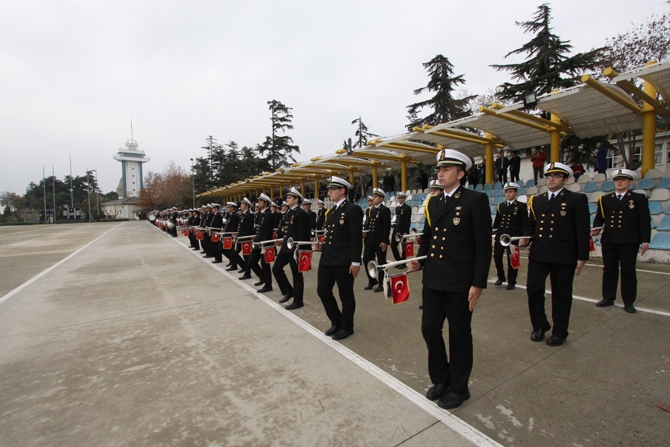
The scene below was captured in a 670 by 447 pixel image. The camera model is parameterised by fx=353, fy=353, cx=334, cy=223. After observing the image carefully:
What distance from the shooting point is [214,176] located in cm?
6284

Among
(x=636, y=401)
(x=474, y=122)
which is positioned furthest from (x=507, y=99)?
(x=636, y=401)

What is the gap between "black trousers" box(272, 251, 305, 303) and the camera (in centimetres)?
563

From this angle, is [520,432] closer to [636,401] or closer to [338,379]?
[636,401]

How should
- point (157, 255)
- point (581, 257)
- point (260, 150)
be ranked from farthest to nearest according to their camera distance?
point (260, 150) < point (157, 255) < point (581, 257)

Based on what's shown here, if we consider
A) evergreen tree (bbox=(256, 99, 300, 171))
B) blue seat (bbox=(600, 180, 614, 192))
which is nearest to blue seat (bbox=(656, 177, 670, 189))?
blue seat (bbox=(600, 180, 614, 192))

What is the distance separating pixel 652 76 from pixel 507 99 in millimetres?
11686

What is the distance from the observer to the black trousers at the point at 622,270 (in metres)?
4.73

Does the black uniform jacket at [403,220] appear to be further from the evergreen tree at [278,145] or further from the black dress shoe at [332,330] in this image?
the evergreen tree at [278,145]

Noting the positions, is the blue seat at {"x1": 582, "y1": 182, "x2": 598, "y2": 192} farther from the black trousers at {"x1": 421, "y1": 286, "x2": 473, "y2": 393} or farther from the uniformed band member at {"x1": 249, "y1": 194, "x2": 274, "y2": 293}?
the black trousers at {"x1": 421, "y1": 286, "x2": 473, "y2": 393}

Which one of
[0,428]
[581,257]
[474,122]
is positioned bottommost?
[0,428]

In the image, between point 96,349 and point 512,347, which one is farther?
point 96,349

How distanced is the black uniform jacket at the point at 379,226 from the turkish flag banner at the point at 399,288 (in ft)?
11.0

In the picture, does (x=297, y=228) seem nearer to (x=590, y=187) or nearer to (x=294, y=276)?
(x=294, y=276)

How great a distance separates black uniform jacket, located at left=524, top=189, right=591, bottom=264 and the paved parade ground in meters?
0.95
